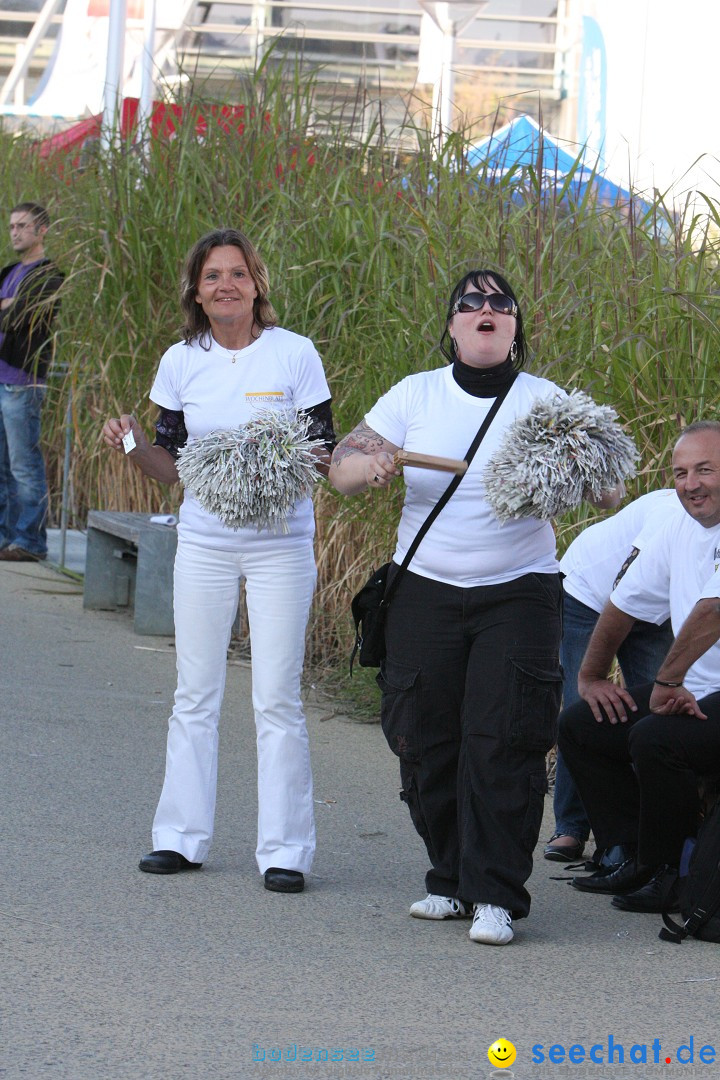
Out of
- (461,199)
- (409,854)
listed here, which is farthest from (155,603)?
(409,854)

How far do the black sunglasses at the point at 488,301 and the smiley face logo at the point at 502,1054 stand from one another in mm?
1982

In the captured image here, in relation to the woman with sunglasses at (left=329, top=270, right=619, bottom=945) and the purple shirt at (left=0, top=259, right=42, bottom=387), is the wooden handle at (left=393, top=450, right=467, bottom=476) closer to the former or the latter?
the woman with sunglasses at (left=329, top=270, right=619, bottom=945)

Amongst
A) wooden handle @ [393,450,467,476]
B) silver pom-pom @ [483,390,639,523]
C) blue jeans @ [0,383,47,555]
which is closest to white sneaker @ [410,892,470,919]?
silver pom-pom @ [483,390,639,523]

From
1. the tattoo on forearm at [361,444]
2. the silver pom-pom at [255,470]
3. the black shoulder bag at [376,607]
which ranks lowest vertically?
the black shoulder bag at [376,607]

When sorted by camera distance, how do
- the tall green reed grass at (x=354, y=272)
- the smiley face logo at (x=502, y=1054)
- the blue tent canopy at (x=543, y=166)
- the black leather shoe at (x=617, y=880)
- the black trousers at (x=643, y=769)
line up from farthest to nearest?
the blue tent canopy at (x=543, y=166) → the tall green reed grass at (x=354, y=272) → the black leather shoe at (x=617, y=880) → the black trousers at (x=643, y=769) → the smiley face logo at (x=502, y=1054)

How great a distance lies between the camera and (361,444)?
4.47m

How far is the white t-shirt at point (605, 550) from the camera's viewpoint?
5281 mm

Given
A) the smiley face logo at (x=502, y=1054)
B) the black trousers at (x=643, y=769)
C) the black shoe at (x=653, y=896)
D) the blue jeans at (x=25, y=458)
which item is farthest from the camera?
the blue jeans at (x=25, y=458)

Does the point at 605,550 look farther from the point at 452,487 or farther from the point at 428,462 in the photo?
the point at 428,462

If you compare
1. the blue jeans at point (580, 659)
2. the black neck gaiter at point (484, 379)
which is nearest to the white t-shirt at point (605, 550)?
the blue jeans at point (580, 659)

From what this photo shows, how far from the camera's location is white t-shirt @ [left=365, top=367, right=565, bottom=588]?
444cm

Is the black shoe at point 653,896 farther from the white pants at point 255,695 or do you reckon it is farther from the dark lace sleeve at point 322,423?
the dark lace sleeve at point 322,423

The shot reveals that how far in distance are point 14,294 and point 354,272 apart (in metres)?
3.05

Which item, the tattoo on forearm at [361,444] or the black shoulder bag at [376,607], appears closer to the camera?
the tattoo on forearm at [361,444]
